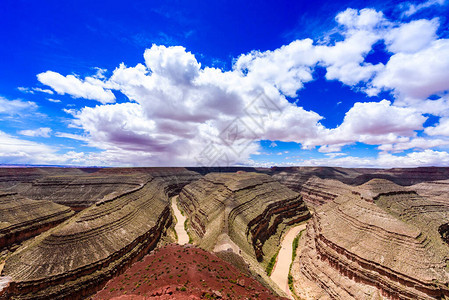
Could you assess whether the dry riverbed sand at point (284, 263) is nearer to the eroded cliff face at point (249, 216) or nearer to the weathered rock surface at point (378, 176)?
the eroded cliff face at point (249, 216)

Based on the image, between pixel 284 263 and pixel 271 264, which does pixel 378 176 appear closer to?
Result: pixel 284 263

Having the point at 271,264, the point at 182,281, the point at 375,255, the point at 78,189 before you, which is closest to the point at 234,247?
the point at 271,264

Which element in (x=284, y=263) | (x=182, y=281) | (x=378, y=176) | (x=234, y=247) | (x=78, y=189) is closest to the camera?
(x=182, y=281)

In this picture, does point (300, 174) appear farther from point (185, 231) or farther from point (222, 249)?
point (222, 249)

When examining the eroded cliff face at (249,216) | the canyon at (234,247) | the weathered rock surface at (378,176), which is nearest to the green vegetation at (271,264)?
the canyon at (234,247)

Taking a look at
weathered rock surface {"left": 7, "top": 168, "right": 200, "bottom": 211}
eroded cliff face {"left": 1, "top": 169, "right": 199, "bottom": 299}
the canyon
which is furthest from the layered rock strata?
eroded cliff face {"left": 1, "top": 169, "right": 199, "bottom": 299}

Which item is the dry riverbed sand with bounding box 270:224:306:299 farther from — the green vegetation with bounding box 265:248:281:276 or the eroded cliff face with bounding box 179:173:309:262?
the eroded cliff face with bounding box 179:173:309:262
